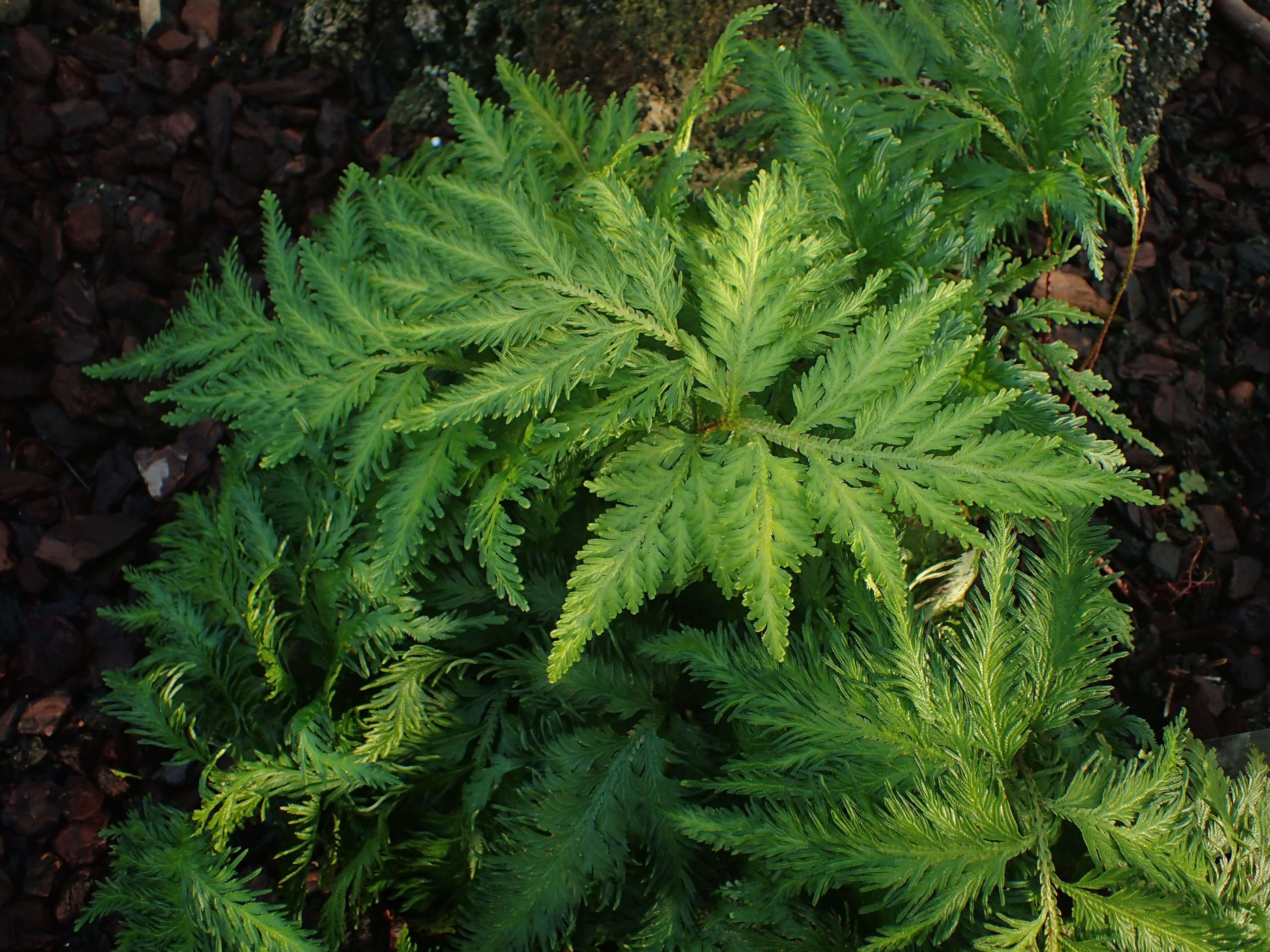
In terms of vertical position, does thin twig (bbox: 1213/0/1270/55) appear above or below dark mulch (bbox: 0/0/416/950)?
above

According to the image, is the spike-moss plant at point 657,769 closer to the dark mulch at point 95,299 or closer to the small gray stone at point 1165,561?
the dark mulch at point 95,299

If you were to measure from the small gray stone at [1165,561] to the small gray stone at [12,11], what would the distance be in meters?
3.39

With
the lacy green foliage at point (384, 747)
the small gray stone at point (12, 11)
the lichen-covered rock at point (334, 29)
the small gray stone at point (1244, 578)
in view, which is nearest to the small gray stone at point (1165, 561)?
the small gray stone at point (1244, 578)

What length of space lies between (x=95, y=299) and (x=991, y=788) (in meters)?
2.45

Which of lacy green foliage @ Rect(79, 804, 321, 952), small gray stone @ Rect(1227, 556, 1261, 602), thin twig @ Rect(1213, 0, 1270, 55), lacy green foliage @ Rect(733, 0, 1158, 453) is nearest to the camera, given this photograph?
lacy green foliage @ Rect(79, 804, 321, 952)

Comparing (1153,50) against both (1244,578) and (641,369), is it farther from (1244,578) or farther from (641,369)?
(641,369)

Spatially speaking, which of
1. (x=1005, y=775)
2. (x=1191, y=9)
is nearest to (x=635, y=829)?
(x=1005, y=775)

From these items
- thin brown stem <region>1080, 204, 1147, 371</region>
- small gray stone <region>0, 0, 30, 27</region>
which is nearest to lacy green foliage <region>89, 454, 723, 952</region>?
thin brown stem <region>1080, 204, 1147, 371</region>

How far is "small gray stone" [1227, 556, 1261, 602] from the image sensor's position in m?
2.32

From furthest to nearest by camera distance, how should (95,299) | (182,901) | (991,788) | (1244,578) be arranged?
(95,299)
(1244,578)
(182,901)
(991,788)

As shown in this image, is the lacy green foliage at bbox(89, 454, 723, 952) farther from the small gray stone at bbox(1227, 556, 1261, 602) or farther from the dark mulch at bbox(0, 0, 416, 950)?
the small gray stone at bbox(1227, 556, 1261, 602)

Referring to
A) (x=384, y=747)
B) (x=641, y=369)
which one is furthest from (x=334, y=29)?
(x=384, y=747)

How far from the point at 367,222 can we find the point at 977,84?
4.29 feet

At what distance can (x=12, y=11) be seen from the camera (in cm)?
266
